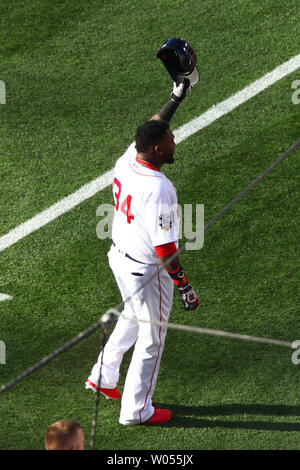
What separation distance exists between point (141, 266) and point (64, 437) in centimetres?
139

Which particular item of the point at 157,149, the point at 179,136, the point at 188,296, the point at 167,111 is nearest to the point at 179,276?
the point at 188,296

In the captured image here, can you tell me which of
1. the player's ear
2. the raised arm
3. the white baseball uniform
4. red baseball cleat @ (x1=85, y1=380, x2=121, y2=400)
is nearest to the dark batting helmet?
the raised arm

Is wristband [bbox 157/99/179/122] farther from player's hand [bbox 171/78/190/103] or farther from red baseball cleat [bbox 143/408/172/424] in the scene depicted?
red baseball cleat [bbox 143/408/172/424]

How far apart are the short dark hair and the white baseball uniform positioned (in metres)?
0.11

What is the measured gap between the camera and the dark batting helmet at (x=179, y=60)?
6047mm

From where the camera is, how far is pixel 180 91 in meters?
5.94

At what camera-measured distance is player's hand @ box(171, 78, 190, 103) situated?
5.91m

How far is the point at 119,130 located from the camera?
27.1 ft

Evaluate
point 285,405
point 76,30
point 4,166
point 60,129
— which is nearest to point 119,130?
point 60,129

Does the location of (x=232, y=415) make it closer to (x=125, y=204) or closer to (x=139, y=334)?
(x=139, y=334)

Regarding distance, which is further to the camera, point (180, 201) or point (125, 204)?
point (180, 201)
